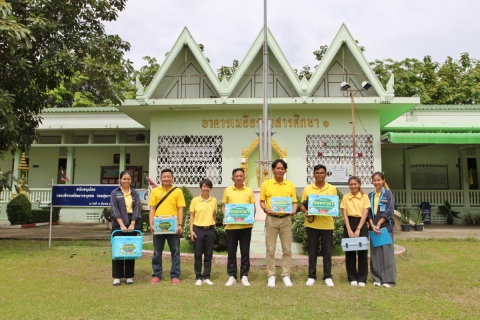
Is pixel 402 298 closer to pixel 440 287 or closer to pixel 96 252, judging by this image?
pixel 440 287

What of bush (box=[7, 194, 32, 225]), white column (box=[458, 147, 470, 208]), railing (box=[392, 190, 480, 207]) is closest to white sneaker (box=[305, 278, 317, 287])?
railing (box=[392, 190, 480, 207])

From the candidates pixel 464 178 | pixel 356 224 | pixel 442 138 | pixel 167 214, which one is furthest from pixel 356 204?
pixel 464 178

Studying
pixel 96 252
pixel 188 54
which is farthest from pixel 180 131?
pixel 96 252

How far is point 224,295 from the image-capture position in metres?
5.29

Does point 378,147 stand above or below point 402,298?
above

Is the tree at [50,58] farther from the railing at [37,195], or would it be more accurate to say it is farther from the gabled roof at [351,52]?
the railing at [37,195]

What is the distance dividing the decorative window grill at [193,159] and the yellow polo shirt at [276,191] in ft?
27.2

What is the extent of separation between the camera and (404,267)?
24.1 feet

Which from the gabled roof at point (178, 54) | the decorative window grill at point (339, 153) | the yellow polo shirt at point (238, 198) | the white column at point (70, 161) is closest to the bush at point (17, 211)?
the white column at point (70, 161)

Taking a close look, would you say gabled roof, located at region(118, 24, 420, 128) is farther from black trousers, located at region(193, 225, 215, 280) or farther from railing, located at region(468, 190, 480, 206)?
black trousers, located at region(193, 225, 215, 280)

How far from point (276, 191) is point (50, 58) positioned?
7153 millimetres

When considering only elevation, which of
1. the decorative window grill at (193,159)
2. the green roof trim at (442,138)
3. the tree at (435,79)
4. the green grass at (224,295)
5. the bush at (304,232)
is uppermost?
the tree at (435,79)

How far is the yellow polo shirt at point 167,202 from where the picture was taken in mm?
6141

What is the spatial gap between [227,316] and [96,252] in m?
5.64
